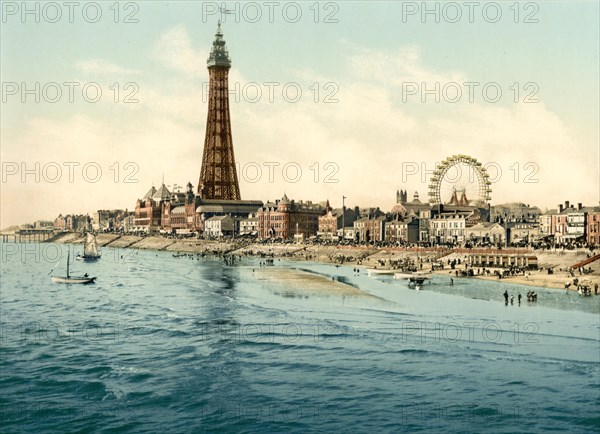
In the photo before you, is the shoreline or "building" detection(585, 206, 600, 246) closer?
the shoreline

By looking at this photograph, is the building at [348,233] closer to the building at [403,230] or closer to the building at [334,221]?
the building at [334,221]

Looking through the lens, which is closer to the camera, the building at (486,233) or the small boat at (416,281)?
the small boat at (416,281)

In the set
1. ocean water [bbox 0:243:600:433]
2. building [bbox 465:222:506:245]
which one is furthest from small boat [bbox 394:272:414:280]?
building [bbox 465:222:506:245]

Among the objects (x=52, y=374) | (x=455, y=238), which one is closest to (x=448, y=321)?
(x=52, y=374)

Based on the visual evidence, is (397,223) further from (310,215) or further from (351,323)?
(351,323)

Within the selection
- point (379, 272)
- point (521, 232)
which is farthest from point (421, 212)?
point (379, 272)

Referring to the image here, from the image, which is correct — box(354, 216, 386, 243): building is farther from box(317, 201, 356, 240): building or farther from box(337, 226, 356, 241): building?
box(317, 201, 356, 240): building

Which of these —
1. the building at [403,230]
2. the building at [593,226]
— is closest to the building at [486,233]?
the building at [403,230]
